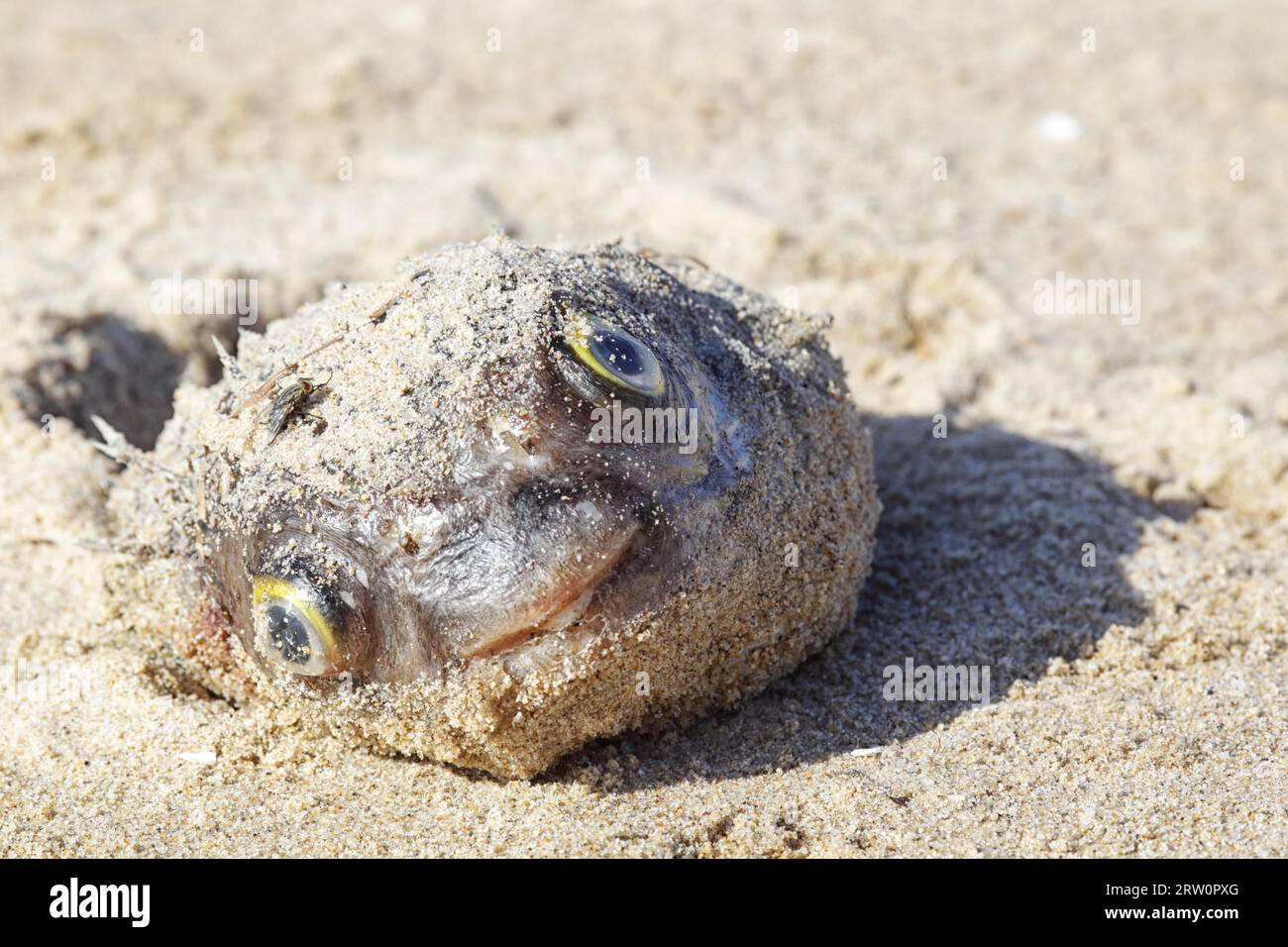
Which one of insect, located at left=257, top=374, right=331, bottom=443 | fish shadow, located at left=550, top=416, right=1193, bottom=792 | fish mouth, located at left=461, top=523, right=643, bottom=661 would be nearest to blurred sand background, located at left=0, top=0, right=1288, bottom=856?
fish shadow, located at left=550, top=416, right=1193, bottom=792

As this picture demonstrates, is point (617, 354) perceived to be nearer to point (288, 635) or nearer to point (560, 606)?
point (560, 606)

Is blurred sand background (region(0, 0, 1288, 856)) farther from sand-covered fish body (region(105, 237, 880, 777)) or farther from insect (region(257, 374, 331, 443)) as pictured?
insect (region(257, 374, 331, 443))

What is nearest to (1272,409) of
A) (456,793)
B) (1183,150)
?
(1183,150)

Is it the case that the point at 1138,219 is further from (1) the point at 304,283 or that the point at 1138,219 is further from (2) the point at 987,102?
(1) the point at 304,283

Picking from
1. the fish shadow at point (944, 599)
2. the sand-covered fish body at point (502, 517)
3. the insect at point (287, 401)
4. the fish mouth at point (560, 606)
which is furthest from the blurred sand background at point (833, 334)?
the insect at point (287, 401)

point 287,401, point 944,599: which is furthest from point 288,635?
point 944,599

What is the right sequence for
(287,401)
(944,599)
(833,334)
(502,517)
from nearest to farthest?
(502,517) → (287,401) → (944,599) → (833,334)
